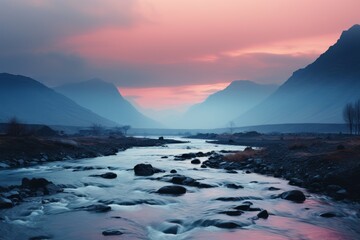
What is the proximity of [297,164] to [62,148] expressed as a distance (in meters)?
46.3

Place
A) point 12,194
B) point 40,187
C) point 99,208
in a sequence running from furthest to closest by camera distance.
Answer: point 40,187 < point 12,194 < point 99,208

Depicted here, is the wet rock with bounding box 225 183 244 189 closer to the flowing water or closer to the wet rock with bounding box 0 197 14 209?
the flowing water

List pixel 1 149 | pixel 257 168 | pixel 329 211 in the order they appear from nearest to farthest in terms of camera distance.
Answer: pixel 329 211 → pixel 257 168 → pixel 1 149

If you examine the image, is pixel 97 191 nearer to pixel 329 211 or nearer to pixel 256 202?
pixel 256 202

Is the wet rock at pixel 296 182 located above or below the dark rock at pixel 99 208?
above

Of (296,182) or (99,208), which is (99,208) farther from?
(296,182)

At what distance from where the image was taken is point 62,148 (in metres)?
67.7

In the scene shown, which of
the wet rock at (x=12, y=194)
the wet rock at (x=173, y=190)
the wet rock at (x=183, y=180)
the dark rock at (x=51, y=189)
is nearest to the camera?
the wet rock at (x=12, y=194)

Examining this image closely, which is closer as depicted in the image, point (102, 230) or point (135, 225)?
point (102, 230)

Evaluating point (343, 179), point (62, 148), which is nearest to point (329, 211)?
point (343, 179)

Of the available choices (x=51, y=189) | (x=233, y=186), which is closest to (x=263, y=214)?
(x=233, y=186)

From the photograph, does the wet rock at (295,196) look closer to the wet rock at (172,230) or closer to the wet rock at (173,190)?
the wet rock at (173,190)

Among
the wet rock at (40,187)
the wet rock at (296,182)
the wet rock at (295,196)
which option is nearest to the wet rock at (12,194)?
the wet rock at (40,187)

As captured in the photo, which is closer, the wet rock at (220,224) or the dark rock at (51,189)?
the wet rock at (220,224)
